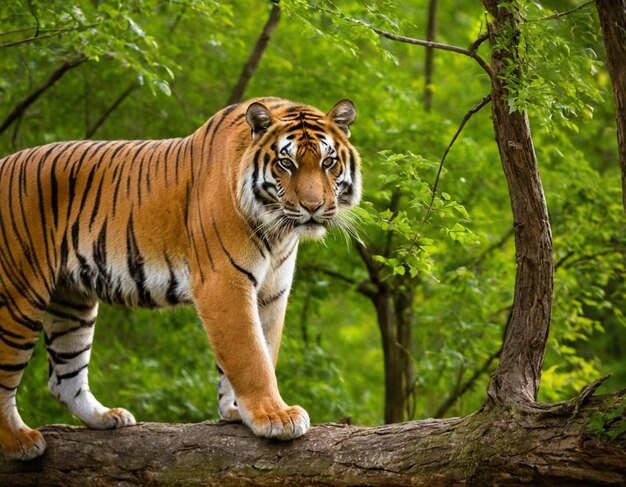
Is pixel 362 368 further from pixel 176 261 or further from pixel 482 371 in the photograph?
pixel 176 261

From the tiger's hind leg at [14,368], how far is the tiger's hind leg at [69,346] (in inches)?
15.8

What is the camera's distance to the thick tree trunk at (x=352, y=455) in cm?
391

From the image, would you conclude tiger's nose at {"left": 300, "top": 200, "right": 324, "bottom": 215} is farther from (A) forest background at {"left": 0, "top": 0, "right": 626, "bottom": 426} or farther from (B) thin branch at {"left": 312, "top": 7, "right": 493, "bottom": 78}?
(A) forest background at {"left": 0, "top": 0, "right": 626, "bottom": 426}

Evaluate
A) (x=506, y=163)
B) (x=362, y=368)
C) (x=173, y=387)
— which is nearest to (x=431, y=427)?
(x=506, y=163)

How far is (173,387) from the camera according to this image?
10.5m

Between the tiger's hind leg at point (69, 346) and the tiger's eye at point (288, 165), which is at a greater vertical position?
the tiger's eye at point (288, 165)

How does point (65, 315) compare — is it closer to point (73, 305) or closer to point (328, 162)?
point (73, 305)

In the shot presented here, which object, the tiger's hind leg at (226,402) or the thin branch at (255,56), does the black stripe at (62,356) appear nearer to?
the tiger's hind leg at (226,402)

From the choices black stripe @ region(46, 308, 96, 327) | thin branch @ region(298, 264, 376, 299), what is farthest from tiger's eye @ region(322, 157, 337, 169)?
thin branch @ region(298, 264, 376, 299)

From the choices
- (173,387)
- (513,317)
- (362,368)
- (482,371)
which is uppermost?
(513,317)

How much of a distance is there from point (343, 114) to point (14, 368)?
2459 millimetres

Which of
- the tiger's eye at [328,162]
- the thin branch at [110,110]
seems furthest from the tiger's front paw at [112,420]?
the thin branch at [110,110]

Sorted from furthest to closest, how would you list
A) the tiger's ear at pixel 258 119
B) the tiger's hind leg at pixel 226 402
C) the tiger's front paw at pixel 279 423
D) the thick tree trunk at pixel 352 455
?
1. the tiger's hind leg at pixel 226 402
2. the tiger's ear at pixel 258 119
3. the tiger's front paw at pixel 279 423
4. the thick tree trunk at pixel 352 455

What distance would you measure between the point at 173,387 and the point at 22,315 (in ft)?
16.3
